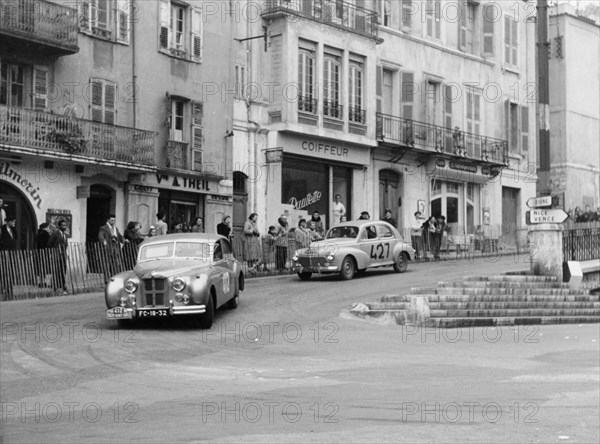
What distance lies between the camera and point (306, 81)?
37250mm

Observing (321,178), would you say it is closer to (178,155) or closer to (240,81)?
(240,81)

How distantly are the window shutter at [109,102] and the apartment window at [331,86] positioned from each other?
9.12 meters

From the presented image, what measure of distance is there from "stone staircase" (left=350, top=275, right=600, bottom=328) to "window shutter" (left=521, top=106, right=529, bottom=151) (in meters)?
23.9

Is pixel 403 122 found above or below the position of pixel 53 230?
above

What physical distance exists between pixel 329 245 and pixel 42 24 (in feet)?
34.1

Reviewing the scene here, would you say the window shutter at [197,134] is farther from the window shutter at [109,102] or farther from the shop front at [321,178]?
the window shutter at [109,102]

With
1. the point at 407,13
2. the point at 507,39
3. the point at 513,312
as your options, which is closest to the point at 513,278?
the point at 513,312

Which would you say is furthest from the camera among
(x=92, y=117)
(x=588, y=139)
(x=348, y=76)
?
(x=588, y=139)

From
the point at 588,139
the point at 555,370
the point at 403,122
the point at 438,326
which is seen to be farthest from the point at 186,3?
the point at 588,139

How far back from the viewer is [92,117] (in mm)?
31172

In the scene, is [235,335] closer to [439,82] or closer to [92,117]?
[92,117]

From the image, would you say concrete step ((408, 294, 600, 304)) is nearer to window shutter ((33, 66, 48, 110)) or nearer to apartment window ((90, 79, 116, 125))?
window shutter ((33, 66, 48, 110))

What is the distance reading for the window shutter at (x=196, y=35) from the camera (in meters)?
34.7

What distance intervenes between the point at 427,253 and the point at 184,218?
8.82 m
